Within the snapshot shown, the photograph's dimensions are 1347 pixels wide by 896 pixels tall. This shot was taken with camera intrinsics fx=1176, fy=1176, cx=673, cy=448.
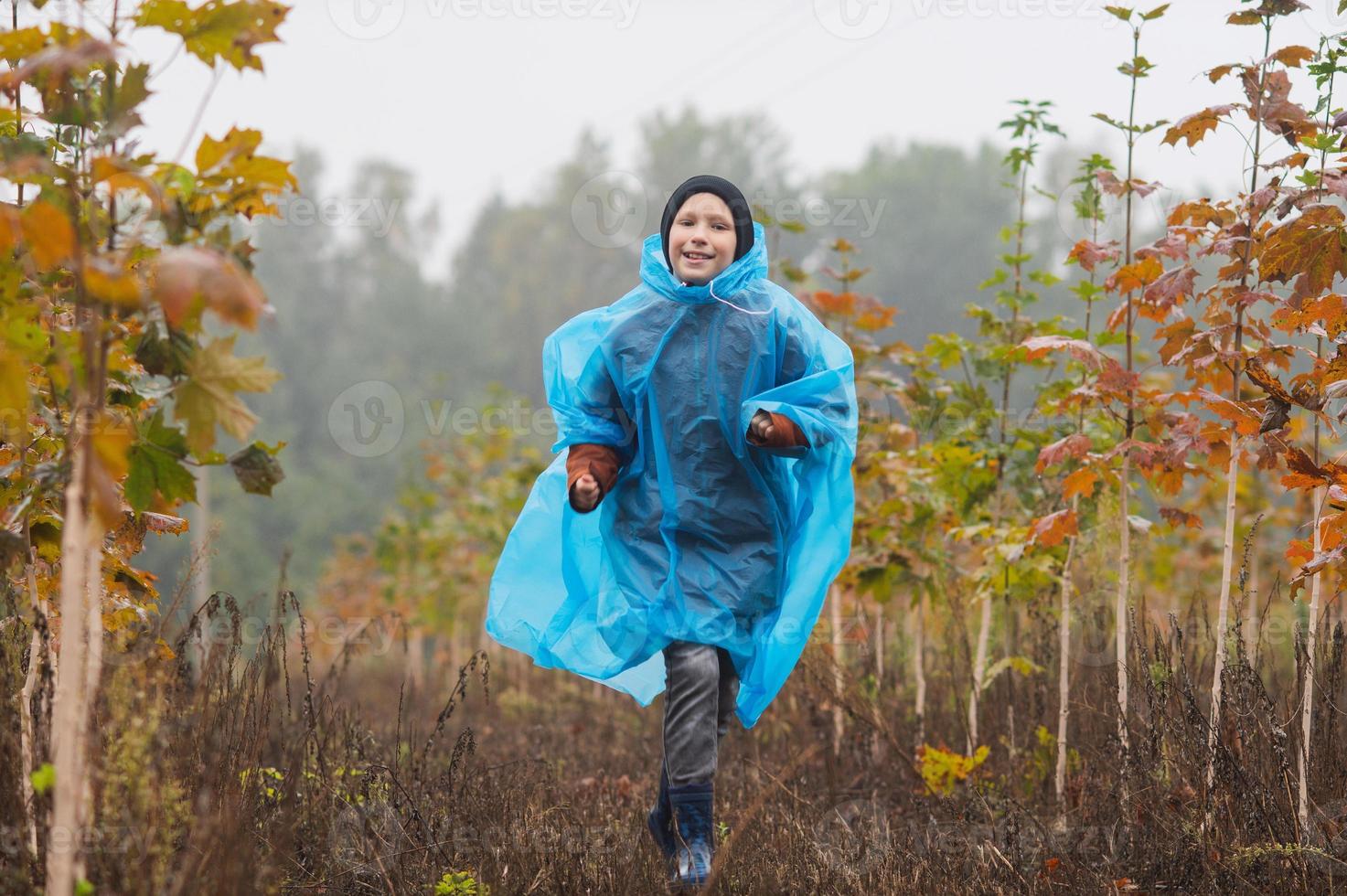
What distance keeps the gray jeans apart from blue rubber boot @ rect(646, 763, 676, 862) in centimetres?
12

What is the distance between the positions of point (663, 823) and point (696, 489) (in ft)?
3.04

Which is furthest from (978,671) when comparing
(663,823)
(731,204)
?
(731,204)

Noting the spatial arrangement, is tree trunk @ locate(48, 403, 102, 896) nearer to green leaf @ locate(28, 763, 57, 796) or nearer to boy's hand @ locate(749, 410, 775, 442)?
green leaf @ locate(28, 763, 57, 796)

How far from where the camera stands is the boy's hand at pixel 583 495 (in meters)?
3.13

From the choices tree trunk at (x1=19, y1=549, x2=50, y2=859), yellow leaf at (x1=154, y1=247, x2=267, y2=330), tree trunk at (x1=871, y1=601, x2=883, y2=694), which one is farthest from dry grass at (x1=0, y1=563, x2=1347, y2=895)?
yellow leaf at (x1=154, y1=247, x2=267, y2=330)

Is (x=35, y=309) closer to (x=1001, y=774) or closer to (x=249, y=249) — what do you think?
(x=249, y=249)

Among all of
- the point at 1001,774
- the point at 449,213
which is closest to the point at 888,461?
the point at 1001,774

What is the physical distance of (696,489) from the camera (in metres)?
3.22

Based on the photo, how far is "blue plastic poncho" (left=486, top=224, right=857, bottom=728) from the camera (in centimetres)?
320

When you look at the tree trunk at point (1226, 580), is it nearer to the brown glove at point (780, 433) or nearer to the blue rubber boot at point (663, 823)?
the brown glove at point (780, 433)

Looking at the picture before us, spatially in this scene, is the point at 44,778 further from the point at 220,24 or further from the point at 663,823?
the point at 663,823

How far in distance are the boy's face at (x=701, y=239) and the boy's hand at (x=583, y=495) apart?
675 mm

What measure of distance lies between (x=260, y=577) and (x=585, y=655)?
1002 inches

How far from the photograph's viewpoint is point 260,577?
88.4ft
